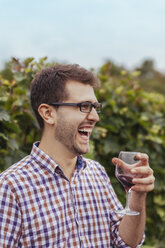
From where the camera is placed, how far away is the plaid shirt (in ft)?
6.05

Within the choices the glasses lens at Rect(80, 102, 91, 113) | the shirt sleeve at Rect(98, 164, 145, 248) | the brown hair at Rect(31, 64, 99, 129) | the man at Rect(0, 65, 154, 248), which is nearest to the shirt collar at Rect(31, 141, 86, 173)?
the man at Rect(0, 65, 154, 248)

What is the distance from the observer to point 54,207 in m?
2.01

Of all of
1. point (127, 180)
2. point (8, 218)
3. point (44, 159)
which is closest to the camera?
point (8, 218)

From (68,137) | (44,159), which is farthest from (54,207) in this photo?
(68,137)

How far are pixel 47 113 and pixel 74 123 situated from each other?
24 centimetres

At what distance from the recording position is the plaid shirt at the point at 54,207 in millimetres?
1845

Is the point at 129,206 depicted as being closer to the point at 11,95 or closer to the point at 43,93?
the point at 43,93

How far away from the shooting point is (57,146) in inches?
86.4

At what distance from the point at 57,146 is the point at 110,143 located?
184 cm

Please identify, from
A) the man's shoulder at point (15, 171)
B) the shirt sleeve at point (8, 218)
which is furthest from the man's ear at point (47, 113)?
the shirt sleeve at point (8, 218)

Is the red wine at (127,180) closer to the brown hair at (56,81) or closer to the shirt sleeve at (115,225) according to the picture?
the shirt sleeve at (115,225)

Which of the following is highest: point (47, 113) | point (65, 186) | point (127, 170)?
point (47, 113)

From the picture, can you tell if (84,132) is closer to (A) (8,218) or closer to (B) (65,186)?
(B) (65,186)

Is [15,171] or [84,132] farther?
[84,132]
